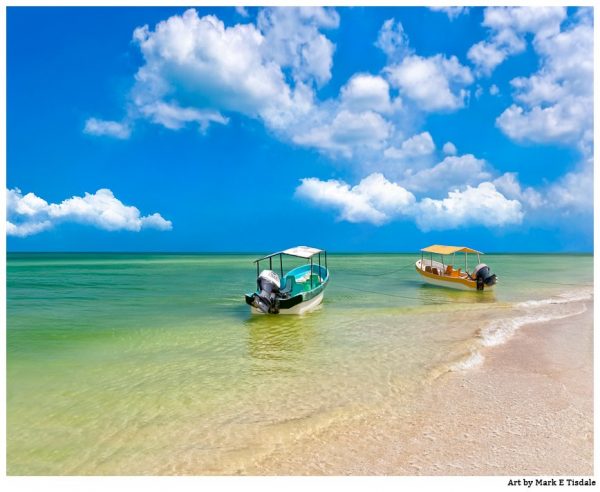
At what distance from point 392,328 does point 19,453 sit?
1190cm

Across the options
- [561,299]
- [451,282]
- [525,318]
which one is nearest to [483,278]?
[451,282]

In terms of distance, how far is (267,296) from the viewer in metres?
17.5

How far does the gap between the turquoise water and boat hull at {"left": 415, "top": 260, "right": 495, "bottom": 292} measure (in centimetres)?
628

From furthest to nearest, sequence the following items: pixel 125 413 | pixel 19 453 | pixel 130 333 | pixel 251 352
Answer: pixel 130 333
pixel 251 352
pixel 125 413
pixel 19 453

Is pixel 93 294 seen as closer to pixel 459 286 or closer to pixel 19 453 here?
pixel 19 453

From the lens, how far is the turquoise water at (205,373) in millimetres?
6492

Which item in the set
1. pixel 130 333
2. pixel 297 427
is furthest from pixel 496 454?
pixel 130 333

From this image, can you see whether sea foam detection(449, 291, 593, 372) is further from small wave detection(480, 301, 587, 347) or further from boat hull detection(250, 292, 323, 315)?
boat hull detection(250, 292, 323, 315)

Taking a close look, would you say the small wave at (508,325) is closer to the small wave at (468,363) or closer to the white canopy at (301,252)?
the small wave at (468,363)

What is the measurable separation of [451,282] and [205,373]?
2298cm

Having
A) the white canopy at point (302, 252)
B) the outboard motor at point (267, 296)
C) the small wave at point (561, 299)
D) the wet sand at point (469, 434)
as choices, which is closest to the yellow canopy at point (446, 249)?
the small wave at point (561, 299)

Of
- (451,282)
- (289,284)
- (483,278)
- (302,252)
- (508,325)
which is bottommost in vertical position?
(508,325)

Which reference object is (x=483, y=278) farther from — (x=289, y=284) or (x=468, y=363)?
(x=468, y=363)

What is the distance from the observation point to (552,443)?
6234 mm
